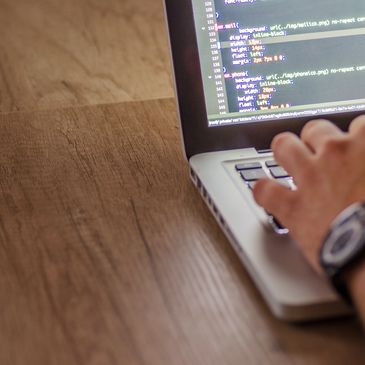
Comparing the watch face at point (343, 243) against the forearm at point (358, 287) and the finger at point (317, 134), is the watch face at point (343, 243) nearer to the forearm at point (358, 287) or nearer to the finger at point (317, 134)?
the forearm at point (358, 287)

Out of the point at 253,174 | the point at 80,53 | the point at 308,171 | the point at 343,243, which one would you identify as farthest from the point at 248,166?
the point at 80,53

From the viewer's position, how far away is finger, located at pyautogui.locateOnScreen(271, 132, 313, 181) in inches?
27.7

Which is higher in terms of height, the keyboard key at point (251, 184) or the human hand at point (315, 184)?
the human hand at point (315, 184)

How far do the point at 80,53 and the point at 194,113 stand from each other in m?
0.50

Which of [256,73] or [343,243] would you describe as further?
[256,73]

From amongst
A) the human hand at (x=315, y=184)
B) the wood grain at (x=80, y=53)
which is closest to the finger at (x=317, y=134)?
the human hand at (x=315, y=184)

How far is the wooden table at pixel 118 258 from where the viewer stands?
1.90ft

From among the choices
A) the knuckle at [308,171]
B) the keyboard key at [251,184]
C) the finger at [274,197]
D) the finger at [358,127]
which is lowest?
the keyboard key at [251,184]

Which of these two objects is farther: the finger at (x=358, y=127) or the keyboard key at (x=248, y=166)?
the keyboard key at (x=248, y=166)

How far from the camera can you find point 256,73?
0.84 m

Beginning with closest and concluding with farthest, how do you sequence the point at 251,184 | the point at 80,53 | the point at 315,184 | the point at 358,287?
the point at 358,287, the point at 315,184, the point at 251,184, the point at 80,53

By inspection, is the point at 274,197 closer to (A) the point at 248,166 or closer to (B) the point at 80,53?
(A) the point at 248,166

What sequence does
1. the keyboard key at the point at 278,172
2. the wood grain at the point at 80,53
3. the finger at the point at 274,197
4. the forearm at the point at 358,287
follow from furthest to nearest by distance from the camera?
1. the wood grain at the point at 80,53
2. the keyboard key at the point at 278,172
3. the finger at the point at 274,197
4. the forearm at the point at 358,287

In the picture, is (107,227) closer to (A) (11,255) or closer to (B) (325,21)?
(A) (11,255)
